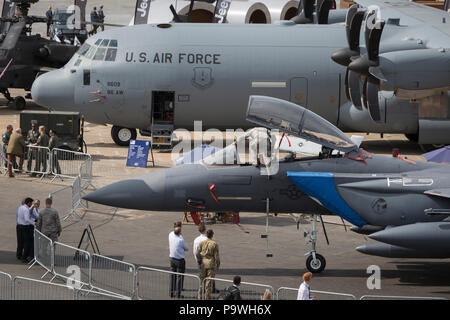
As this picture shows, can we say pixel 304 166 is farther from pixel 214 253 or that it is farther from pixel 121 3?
pixel 121 3

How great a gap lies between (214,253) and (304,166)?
3177mm

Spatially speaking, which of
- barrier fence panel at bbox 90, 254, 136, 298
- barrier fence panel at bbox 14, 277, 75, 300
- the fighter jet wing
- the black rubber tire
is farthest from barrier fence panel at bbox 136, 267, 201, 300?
the black rubber tire

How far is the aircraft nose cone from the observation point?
16109 mm

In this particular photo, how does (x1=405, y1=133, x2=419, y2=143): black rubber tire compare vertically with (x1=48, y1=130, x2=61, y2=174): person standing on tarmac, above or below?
above

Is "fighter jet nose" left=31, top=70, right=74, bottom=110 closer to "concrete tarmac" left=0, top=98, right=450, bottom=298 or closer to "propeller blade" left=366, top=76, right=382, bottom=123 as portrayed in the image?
"concrete tarmac" left=0, top=98, right=450, bottom=298

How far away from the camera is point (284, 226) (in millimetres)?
20344

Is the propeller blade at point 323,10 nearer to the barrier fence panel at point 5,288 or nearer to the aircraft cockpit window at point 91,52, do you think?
the aircraft cockpit window at point 91,52

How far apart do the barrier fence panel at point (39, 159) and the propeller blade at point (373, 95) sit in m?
9.83

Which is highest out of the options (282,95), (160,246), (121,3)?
(121,3)

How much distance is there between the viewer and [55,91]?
2819 cm

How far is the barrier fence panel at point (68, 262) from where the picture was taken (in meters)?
15.4

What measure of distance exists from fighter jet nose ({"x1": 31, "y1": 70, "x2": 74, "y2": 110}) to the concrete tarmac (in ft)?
16.4
